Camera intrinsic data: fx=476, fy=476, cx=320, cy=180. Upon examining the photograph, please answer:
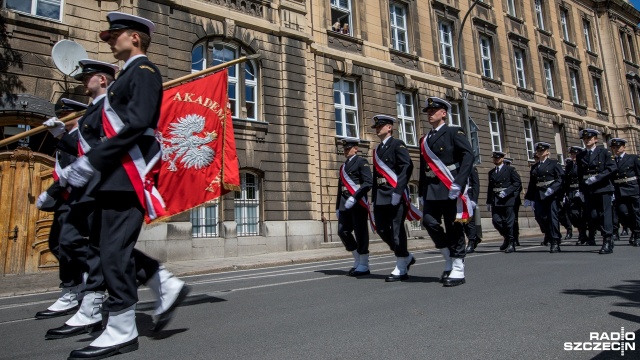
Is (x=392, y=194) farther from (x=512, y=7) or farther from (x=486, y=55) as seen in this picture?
(x=512, y=7)

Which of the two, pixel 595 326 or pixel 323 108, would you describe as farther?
pixel 323 108

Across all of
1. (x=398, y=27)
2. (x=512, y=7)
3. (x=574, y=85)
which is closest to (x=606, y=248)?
(x=398, y=27)

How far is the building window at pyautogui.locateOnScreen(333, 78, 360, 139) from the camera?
19109 millimetres

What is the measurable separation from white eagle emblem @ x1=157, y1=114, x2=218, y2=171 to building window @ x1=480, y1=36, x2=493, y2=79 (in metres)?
23.3

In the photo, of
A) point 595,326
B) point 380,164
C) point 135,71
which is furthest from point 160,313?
point 380,164

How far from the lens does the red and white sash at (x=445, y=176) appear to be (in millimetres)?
5684

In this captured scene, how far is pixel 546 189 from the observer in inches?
417

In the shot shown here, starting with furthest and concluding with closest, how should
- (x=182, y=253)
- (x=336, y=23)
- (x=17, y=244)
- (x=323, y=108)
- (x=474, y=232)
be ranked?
(x=336, y=23) < (x=323, y=108) < (x=182, y=253) < (x=474, y=232) < (x=17, y=244)

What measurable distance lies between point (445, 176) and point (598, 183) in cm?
526

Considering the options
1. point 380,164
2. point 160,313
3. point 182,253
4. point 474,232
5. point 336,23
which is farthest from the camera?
point 336,23

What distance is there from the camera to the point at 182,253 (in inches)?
527

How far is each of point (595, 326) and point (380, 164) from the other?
12.1 ft

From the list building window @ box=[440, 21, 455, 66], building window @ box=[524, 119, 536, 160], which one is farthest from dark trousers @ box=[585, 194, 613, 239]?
building window @ box=[524, 119, 536, 160]

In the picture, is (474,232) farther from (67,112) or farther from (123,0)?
(123,0)
